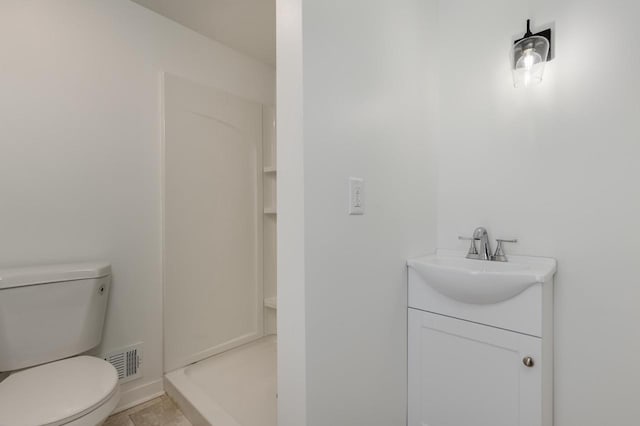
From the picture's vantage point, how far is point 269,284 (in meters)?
2.38

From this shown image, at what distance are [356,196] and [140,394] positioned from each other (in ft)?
5.55

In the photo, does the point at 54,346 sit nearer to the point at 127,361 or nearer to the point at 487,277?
the point at 127,361

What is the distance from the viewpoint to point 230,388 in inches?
67.4

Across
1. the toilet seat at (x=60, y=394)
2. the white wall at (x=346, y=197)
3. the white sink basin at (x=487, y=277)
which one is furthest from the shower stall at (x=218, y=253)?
the white sink basin at (x=487, y=277)

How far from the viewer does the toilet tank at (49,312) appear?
123 centimetres

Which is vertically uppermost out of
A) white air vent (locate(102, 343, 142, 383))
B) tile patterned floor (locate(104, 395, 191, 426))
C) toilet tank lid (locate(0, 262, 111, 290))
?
toilet tank lid (locate(0, 262, 111, 290))

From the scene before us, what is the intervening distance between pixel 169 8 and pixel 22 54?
0.76 metres

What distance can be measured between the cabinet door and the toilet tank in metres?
1.48

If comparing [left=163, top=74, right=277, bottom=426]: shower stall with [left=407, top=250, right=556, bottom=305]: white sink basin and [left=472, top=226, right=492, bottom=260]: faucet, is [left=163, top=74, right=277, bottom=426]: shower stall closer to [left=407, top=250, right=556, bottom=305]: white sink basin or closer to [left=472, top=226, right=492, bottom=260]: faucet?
[left=407, top=250, right=556, bottom=305]: white sink basin

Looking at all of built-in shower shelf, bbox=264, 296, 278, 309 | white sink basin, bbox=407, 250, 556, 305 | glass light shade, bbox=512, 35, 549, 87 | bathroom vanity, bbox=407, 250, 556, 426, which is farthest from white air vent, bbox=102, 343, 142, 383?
glass light shade, bbox=512, 35, 549, 87

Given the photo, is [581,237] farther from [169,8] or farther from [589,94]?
[169,8]

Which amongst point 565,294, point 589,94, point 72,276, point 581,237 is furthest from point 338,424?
point 589,94

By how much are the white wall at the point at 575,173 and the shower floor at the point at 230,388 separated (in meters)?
1.31

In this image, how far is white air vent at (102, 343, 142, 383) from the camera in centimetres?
160
